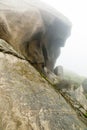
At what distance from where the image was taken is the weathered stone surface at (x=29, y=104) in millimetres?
9734

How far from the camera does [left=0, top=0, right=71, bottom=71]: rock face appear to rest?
81.6 feet

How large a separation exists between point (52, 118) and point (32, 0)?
2746 centimetres

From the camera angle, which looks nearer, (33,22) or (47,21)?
(33,22)

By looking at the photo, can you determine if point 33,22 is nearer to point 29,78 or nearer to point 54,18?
point 54,18

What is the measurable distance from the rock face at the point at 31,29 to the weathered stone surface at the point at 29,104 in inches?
443

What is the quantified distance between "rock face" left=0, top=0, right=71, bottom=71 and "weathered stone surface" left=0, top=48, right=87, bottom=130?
1126cm

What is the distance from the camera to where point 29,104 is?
10336 mm

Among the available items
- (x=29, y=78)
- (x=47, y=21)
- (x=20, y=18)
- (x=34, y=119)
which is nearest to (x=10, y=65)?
(x=29, y=78)

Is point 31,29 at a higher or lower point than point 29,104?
lower

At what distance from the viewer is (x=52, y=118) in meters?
10.2

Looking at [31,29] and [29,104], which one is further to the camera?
[31,29]

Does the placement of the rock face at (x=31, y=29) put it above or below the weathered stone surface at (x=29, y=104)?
below

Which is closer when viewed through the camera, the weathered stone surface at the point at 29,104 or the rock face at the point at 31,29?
the weathered stone surface at the point at 29,104

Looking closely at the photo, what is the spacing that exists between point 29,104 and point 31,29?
1778 centimetres
